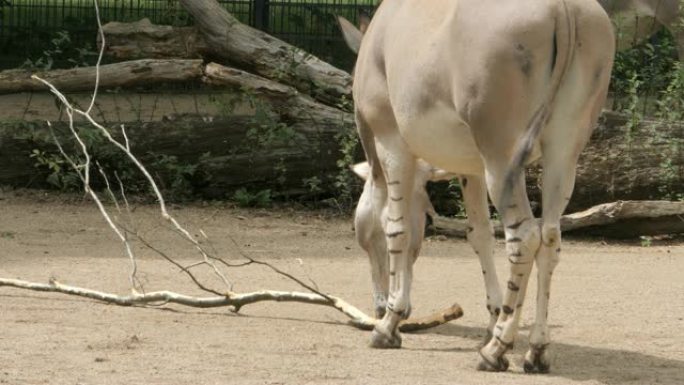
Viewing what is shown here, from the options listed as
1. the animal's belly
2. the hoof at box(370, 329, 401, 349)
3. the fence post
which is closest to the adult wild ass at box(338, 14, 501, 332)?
the hoof at box(370, 329, 401, 349)

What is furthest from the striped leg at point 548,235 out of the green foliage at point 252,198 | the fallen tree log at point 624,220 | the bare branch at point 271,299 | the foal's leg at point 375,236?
the green foliage at point 252,198

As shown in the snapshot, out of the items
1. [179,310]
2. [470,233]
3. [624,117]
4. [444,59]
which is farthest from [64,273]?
[624,117]

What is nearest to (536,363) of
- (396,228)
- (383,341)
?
(383,341)

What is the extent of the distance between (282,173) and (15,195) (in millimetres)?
2412

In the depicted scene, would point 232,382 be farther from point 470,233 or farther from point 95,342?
point 470,233

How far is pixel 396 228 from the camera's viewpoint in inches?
274

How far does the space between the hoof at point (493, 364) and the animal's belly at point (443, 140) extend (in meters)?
0.95

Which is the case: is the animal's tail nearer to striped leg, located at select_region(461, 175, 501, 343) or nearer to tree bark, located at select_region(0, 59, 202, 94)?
striped leg, located at select_region(461, 175, 501, 343)

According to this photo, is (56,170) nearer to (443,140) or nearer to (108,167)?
(108,167)

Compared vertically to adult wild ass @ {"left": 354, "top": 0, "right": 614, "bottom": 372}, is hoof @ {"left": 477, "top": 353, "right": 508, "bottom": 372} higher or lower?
lower

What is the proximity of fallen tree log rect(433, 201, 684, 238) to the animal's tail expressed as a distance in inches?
190

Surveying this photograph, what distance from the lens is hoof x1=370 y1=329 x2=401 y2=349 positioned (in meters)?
6.82

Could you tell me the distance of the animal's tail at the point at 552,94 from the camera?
18.6 feet

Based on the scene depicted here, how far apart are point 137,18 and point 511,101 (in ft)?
35.4
